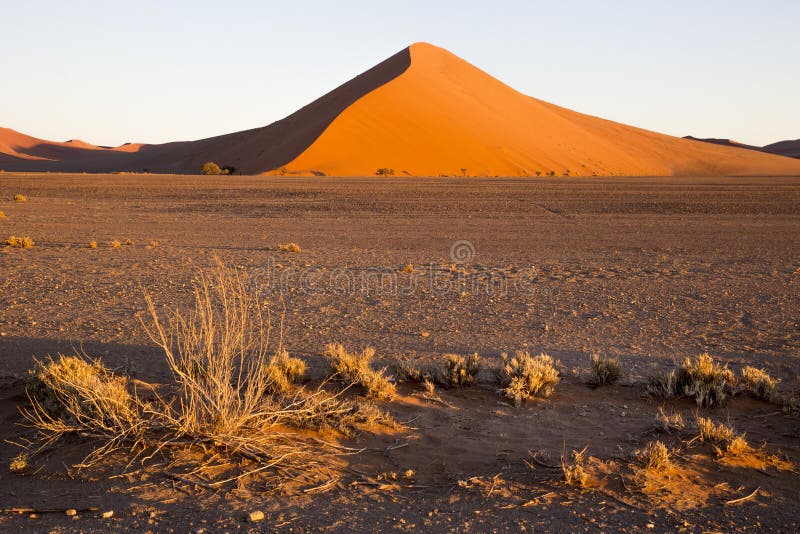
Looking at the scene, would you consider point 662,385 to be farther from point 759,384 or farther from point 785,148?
point 785,148

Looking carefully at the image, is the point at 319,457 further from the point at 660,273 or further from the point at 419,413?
the point at 660,273

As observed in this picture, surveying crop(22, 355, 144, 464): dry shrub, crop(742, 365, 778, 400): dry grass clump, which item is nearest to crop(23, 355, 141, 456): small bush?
crop(22, 355, 144, 464): dry shrub

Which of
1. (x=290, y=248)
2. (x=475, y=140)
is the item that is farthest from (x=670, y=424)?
(x=475, y=140)

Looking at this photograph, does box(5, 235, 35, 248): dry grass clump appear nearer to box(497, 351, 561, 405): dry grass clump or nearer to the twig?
box(497, 351, 561, 405): dry grass clump

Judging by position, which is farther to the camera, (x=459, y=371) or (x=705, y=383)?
(x=459, y=371)

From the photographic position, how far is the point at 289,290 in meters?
11.0

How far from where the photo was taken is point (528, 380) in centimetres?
604

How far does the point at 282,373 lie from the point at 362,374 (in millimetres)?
715

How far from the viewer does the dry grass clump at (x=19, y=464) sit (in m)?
4.53

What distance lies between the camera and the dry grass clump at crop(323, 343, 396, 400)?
19.1 feet

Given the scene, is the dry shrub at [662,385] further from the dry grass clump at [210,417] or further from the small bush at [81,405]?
the small bush at [81,405]

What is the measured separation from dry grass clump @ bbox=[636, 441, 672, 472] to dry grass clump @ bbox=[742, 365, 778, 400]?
1.95 meters

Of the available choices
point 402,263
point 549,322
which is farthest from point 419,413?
point 402,263

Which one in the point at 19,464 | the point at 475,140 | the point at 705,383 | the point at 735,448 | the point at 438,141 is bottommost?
the point at 19,464
